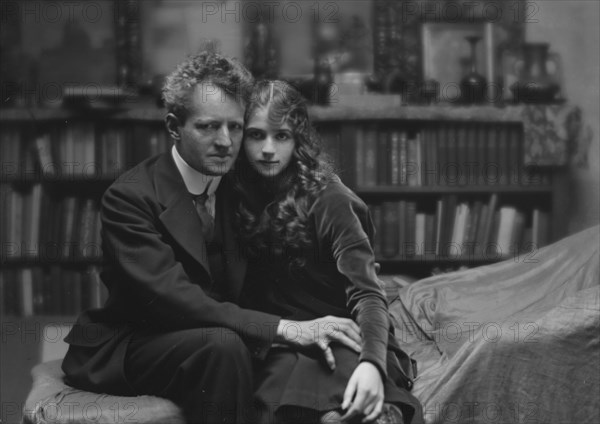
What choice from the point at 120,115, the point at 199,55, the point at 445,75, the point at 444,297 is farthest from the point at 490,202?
the point at 199,55

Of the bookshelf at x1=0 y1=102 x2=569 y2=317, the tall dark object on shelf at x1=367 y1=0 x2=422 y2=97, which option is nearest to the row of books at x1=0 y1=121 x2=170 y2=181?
the bookshelf at x1=0 y1=102 x2=569 y2=317

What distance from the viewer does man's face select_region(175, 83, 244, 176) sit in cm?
201

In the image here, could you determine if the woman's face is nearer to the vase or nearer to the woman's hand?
the woman's hand

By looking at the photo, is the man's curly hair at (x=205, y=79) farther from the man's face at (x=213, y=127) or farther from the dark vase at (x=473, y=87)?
the dark vase at (x=473, y=87)

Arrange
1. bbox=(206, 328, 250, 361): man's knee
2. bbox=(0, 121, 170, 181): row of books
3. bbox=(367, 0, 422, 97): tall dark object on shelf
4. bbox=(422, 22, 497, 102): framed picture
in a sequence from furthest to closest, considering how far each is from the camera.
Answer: bbox=(422, 22, 497, 102): framed picture → bbox=(367, 0, 422, 97): tall dark object on shelf → bbox=(0, 121, 170, 181): row of books → bbox=(206, 328, 250, 361): man's knee

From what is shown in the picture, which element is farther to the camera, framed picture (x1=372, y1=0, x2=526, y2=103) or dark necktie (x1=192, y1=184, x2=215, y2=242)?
framed picture (x1=372, y1=0, x2=526, y2=103)

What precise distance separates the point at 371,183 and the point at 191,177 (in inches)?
70.1

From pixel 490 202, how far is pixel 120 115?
166cm

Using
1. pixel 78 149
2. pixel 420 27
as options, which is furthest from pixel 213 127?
pixel 420 27

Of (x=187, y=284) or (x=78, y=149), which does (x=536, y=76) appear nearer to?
(x=78, y=149)

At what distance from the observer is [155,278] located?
1905 millimetres

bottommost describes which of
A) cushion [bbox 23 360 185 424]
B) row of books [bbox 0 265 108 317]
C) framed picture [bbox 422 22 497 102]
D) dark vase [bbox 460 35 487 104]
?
row of books [bbox 0 265 108 317]

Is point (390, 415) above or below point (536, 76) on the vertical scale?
below

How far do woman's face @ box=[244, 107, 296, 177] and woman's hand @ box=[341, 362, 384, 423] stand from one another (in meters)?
0.54
